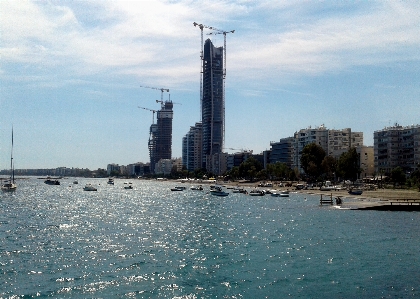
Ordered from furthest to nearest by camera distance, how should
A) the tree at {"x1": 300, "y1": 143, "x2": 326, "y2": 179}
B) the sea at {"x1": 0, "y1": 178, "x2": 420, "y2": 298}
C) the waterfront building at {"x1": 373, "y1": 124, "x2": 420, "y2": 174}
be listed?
1. the waterfront building at {"x1": 373, "y1": 124, "x2": 420, "y2": 174}
2. the tree at {"x1": 300, "y1": 143, "x2": 326, "y2": 179}
3. the sea at {"x1": 0, "y1": 178, "x2": 420, "y2": 298}

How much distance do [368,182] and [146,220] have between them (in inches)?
5009

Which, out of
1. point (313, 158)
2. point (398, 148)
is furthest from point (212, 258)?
point (398, 148)

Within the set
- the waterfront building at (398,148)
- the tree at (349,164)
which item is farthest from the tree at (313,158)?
the waterfront building at (398,148)

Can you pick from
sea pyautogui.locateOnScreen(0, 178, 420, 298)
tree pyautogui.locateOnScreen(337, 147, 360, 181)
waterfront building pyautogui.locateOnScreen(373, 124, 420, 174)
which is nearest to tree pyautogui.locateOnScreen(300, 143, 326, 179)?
tree pyautogui.locateOnScreen(337, 147, 360, 181)

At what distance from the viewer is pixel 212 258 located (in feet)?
144

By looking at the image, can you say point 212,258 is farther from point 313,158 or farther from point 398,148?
point 398,148

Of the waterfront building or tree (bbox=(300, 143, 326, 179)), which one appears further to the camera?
the waterfront building

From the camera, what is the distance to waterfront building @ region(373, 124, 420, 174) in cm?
18525

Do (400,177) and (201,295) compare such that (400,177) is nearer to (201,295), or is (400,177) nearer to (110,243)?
(110,243)

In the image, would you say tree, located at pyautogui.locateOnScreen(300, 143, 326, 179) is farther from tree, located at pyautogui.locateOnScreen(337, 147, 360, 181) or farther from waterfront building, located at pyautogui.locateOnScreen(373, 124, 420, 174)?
waterfront building, located at pyautogui.locateOnScreen(373, 124, 420, 174)

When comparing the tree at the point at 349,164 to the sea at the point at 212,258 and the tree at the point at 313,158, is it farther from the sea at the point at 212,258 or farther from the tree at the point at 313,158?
the sea at the point at 212,258

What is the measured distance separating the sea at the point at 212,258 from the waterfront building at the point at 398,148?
120m

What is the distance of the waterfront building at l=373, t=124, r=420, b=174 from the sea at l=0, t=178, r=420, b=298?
394 feet

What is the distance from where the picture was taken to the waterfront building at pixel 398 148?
608 feet
